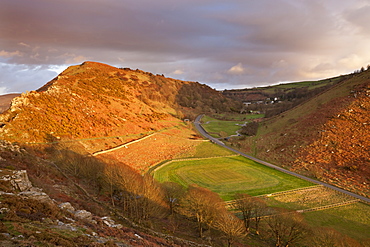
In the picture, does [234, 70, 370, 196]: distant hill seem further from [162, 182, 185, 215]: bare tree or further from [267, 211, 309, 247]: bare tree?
[162, 182, 185, 215]: bare tree

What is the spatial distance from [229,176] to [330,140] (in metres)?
33.1

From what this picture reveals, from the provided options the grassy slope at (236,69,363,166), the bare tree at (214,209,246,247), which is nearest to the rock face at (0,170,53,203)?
the bare tree at (214,209,246,247)

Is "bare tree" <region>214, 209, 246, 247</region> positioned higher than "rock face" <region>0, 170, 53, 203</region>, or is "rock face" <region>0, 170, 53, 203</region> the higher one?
"rock face" <region>0, 170, 53, 203</region>

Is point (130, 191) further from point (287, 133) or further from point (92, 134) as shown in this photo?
point (287, 133)

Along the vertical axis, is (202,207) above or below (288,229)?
above

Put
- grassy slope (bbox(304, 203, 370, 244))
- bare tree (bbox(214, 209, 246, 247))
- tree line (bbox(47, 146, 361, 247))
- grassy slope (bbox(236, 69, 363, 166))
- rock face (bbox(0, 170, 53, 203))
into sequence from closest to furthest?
rock face (bbox(0, 170, 53, 203))
bare tree (bbox(214, 209, 246, 247))
tree line (bbox(47, 146, 361, 247))
grassy slope (bbox(304, 203, 370, 244))
grassy slope (bbox(236, 69, 363, 166))

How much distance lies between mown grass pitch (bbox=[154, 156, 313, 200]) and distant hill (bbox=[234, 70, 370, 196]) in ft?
23.3

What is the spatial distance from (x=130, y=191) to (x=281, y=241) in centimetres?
2117

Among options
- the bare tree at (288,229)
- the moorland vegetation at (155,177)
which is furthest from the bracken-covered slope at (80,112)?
the bare tree at (288,229)

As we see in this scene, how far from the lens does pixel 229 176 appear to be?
52000mm

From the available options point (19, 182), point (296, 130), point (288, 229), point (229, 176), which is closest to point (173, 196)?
point (288, 229)

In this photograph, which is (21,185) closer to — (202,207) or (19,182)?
(19,182)

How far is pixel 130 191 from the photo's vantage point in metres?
29.5

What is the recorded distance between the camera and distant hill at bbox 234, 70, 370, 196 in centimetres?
4931
